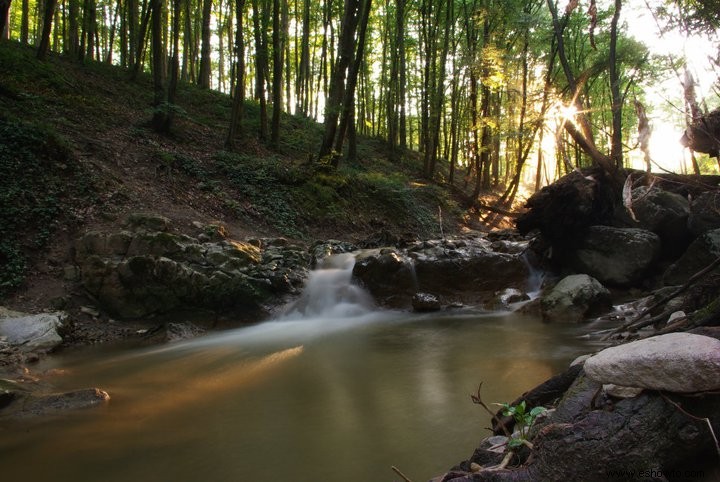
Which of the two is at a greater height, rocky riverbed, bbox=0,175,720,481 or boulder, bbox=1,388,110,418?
rocky riverbed, bbox=0,175,720,481

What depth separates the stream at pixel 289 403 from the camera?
347cm

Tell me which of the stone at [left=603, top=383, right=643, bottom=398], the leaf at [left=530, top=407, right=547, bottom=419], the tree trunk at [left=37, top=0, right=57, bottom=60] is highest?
the tree trunk at [left=37, top=0, right=57, bottom=60]

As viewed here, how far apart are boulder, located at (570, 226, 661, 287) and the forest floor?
5491 mm

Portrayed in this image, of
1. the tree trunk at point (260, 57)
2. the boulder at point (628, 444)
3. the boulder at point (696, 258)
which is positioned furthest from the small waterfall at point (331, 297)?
the tree trunk at point (260, 57)

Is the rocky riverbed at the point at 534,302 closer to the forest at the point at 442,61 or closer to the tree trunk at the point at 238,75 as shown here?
the forest at the point at 442,61

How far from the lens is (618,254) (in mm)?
9602

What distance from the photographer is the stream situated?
347 centimetres

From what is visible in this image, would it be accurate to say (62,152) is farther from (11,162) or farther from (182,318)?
(182,318)

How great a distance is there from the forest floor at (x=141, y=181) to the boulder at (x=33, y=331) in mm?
651

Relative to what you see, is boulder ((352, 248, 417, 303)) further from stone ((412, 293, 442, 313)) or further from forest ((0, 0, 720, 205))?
forest ((0, 0, 720, 205))

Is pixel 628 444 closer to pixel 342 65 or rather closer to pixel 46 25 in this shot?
pixel 342 65

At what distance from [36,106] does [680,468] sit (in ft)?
50.5

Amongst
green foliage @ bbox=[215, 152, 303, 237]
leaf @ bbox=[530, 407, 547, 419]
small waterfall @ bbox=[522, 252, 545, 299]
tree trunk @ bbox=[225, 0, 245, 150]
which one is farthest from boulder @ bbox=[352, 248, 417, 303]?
tree trunk @ bbox=[225, 0, 245, 150]

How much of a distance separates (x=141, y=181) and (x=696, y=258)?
12284 millimetres
